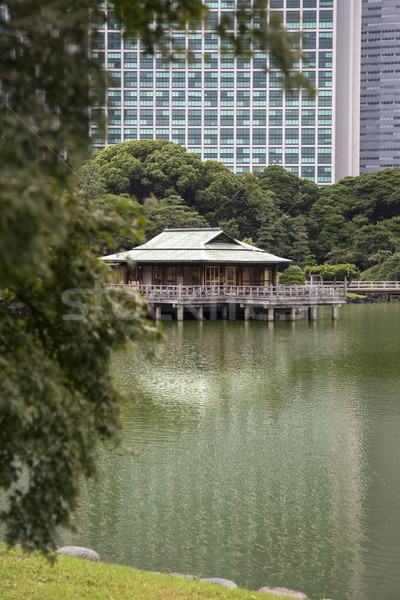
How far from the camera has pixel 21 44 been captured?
394cm

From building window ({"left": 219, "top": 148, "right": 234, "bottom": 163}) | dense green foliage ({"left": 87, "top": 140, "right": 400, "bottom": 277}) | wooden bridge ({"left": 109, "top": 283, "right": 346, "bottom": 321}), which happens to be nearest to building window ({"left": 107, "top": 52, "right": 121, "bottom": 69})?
building window ({"left": 219, "top": 148, "right": 234, "bottom": 163})

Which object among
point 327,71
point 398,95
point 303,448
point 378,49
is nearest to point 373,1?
point 378,49

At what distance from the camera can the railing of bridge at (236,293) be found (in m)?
38.5

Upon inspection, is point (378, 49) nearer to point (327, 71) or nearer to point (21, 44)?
point (327, 71)

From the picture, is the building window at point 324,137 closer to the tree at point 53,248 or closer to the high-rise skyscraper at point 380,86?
the high-rise skyscraper at point 380,86

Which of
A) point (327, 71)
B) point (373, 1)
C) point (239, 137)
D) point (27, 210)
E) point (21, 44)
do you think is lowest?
point (27, 210)

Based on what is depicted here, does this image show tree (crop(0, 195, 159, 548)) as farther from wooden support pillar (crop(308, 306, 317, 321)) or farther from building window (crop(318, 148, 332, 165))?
building window (crop(318, 148, 332, 165))

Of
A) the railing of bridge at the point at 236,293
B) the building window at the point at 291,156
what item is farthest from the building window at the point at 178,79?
the railing of bridge at the point at 236,293

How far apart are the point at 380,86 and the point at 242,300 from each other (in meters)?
159

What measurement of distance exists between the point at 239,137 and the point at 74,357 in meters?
110

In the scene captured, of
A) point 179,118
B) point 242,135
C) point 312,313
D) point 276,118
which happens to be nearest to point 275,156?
point 276,118

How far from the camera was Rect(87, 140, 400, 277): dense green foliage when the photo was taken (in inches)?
2566

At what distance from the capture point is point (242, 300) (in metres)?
38.8

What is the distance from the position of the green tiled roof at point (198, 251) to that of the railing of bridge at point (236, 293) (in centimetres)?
176
